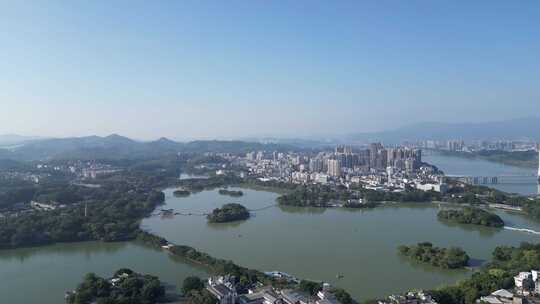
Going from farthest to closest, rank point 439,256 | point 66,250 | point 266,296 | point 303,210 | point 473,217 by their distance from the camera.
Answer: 1. point 303,210
2. point 473,217
3. point 66,250
4. point 439,256
5. point 266,296

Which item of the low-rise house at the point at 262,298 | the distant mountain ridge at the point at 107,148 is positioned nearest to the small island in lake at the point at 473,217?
the low-rise house at the point at 262,298

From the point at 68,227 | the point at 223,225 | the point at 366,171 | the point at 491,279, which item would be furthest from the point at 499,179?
the point at 68,227

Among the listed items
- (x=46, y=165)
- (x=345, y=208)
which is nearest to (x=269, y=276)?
(x=345, y=208)

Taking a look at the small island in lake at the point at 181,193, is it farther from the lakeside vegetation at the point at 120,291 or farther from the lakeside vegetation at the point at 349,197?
the lakeside vegetation at the point at 120,291

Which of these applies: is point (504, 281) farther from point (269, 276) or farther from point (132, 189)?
point (132, 189)

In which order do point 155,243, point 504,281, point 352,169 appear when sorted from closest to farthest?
point 504,281
point 155,243
point 352,169

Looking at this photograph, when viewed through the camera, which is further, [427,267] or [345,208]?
[345,208]

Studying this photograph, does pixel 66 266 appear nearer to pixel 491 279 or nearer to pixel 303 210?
pixel 491 279
